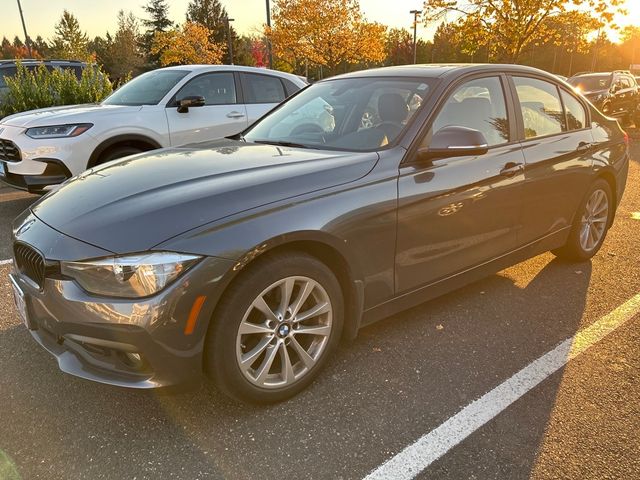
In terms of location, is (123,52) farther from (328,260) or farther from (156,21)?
(328,260)

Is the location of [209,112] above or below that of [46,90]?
below

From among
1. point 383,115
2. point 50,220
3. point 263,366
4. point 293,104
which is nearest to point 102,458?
point 263,366

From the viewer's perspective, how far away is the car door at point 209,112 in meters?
6.45

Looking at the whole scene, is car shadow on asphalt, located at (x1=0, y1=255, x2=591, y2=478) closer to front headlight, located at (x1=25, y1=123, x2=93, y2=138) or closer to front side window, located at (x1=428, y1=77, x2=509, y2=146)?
front side window, located at (x1=428, y1=77, x2=509, y2=146)

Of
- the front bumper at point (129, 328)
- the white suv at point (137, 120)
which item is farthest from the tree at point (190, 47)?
the front bumper at point (129, 328)

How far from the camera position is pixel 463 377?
2770 millimetres

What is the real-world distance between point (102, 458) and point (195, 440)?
385 millimetres

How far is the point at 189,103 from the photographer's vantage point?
6285 millimetres

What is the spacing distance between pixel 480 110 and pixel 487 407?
190 cm

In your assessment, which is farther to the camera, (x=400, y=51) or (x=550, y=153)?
(x=400, y=51)

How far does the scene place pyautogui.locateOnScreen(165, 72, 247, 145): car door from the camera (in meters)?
6.45

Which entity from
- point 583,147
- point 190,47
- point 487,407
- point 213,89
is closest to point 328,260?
point 487,407

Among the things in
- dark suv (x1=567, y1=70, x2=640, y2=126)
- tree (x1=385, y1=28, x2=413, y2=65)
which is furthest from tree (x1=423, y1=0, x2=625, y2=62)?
tree (x1=385, y1=28, x2=413, y2=65)

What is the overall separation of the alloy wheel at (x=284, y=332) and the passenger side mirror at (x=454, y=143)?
101 cm
